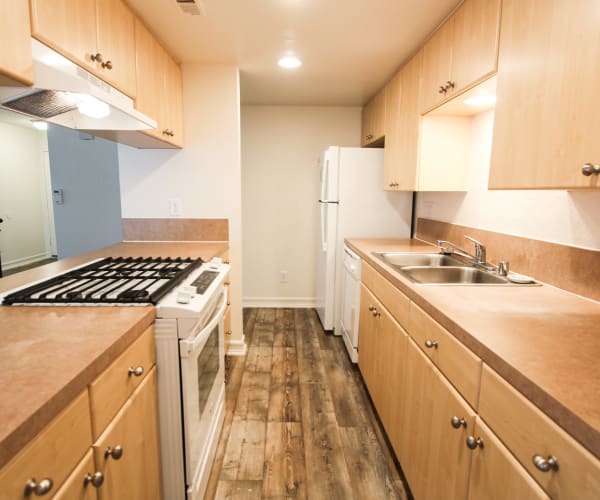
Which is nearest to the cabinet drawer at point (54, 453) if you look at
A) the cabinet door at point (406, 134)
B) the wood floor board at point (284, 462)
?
the wood floor board at point (284, 462)

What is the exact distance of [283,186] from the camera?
13.0 feet

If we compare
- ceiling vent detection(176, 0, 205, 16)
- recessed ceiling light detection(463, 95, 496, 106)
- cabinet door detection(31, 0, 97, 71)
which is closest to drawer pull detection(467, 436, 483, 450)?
recessed ceiling light detection(463, 95, 496, 106)

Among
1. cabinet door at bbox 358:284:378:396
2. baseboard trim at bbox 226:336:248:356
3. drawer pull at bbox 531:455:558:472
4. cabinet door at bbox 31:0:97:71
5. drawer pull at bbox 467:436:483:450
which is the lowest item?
baseboard trim at bbox 226:336:248:356

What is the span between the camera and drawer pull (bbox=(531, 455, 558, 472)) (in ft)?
2.23

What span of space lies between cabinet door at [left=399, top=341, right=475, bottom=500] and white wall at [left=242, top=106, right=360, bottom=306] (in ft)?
8.60

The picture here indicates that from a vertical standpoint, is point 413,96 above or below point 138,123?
above

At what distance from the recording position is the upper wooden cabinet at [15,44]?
0.99m

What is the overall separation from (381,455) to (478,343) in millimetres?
1182

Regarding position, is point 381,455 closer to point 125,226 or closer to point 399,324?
point 399,324

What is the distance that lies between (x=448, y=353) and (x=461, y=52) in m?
1.42

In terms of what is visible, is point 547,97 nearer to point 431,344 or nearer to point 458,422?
point 431,344

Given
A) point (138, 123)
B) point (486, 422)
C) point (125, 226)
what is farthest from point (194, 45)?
point (486, 422)

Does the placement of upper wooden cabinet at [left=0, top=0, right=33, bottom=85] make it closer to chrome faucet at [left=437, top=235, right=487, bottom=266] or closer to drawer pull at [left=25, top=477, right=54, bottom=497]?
drawer pull at [left=25, top=477, right=54, bottom=497]

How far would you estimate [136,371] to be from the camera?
1.09 meters
